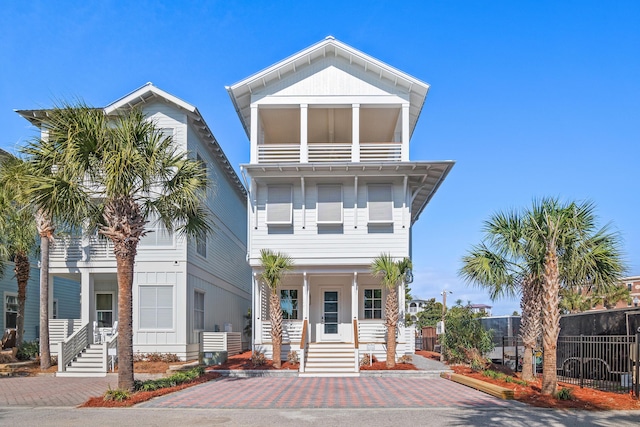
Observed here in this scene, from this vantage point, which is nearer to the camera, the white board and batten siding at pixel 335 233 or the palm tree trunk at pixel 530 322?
the palm tree trunk at pixel 530 322

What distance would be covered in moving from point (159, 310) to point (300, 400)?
35.6ft

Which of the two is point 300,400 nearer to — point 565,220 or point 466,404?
point 466,404

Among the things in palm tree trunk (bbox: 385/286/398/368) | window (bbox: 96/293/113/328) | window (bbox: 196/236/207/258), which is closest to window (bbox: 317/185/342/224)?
palm tree trunk (bbox: 385/286/398/368)

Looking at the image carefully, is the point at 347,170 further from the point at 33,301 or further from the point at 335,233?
the point at 33,301

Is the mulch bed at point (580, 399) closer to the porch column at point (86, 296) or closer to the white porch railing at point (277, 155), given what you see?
the white porch railing at point (277, 155)

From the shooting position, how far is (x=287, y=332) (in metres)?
22.6

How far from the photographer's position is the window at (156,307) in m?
23.1

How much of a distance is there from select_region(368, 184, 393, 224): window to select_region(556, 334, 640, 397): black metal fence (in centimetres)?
748

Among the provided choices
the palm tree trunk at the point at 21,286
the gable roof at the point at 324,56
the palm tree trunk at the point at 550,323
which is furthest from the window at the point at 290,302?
the palm tree trunk at the point at 550,323

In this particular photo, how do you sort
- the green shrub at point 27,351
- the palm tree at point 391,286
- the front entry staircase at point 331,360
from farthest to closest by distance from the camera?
the green shrub at point 27,351, the palm tree at point 391,286, the front entry staircase at point 331,360

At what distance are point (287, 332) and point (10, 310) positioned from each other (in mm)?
15614

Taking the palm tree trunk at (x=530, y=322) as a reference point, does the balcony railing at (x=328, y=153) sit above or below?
above

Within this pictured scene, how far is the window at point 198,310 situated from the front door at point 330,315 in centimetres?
542

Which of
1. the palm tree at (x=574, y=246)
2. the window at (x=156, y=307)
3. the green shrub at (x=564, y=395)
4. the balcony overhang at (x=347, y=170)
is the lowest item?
the green shrub at (x=564, y=395)
